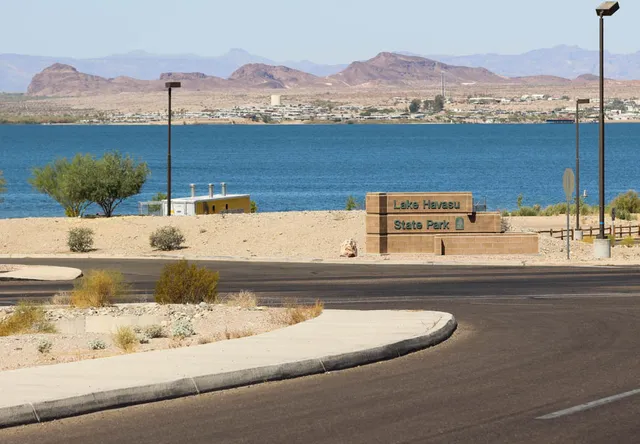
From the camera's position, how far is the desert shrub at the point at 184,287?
22.2 m

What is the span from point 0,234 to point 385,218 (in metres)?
15.8

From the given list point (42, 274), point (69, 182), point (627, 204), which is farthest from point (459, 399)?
point (627, 204)

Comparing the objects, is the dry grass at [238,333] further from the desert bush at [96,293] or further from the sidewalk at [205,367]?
the desert bush at [96,293]

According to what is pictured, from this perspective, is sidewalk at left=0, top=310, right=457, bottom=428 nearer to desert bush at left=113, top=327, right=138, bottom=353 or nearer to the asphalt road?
the asphalt road

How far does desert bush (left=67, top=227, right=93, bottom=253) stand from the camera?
1679 inches

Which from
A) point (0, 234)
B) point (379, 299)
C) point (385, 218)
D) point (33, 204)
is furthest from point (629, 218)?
point (33, 204)

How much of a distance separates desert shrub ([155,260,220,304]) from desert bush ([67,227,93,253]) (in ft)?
68.0

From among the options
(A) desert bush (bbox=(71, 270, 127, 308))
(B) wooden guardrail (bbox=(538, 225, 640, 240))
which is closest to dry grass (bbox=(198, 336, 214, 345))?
(A) desert bush (bbox=(71, 270, 127, 308))

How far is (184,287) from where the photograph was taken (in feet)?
73.2

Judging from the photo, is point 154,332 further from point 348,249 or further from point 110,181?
point 110,181

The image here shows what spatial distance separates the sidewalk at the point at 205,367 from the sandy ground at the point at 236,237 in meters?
21.6

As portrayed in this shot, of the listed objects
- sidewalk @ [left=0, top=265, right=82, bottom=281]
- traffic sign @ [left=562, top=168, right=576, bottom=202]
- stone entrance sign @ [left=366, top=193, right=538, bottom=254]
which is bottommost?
sidewalk @ [left=0, top=265, right=82, bottom=281]

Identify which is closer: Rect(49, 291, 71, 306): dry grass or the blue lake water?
Rect(49, 291, 71, 306): dry grass

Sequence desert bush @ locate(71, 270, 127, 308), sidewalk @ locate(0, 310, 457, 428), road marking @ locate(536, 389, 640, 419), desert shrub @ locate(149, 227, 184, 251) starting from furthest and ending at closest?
desert shrub @ locate(149, 227, 184, 251)
desert bush @ locate(71, 270, 127, 308)
sidewalk @ locate(0, 310, 457, 428)
road marking @ locate(536, 389, 640, 419)
